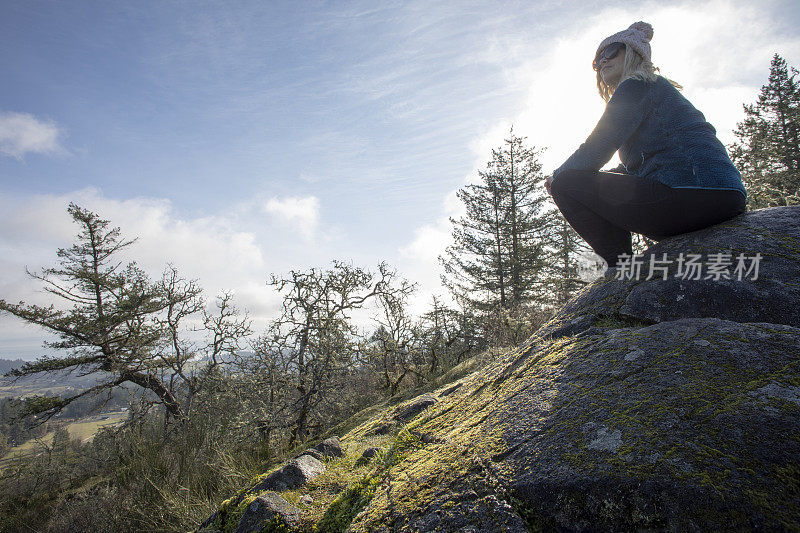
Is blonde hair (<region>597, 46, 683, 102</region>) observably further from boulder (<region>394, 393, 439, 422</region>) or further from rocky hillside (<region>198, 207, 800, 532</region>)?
boulder (<region>394, 393, 439, 422</region>)

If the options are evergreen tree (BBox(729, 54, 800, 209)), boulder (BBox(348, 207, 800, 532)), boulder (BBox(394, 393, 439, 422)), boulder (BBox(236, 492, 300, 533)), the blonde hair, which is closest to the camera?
boulder (BBox(348, 207, 800, 532))

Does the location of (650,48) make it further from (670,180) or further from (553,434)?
(553,434)

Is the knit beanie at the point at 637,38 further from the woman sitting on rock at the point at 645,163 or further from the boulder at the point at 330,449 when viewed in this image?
the boulder at the point at 330,449

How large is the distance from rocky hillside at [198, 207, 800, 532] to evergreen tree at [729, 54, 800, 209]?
18715 mm

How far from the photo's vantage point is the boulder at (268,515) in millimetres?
1807

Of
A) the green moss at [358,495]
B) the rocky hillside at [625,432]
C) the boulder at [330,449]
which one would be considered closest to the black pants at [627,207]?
the rocky hillside at [625,432]

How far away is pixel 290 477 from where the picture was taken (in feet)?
7.25

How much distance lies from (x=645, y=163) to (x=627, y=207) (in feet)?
1.14

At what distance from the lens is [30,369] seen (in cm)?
1398

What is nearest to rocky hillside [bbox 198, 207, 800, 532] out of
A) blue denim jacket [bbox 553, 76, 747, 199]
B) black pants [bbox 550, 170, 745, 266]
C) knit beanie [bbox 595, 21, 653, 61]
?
black pants [bbox 550, 170, 745, 266]

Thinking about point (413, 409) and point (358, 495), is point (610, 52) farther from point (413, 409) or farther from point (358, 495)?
point (358, 495)

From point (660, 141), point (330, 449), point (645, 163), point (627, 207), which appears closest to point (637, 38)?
point (660, 141)

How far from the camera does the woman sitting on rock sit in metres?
2.26

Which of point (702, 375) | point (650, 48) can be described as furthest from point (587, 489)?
point (650, 48)
